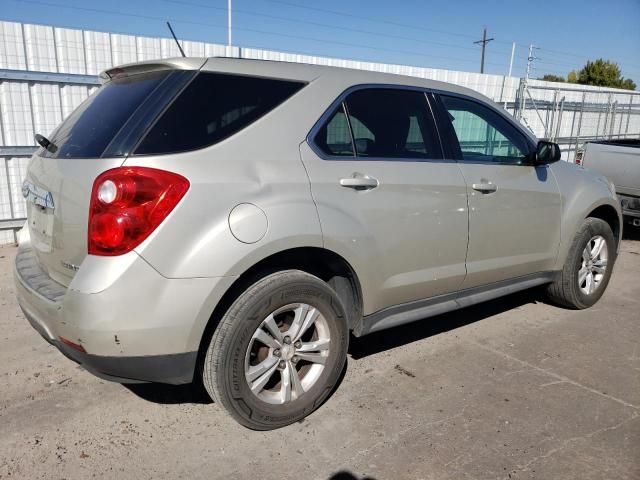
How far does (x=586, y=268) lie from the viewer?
4555 millimetres

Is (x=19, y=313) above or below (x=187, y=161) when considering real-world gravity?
below

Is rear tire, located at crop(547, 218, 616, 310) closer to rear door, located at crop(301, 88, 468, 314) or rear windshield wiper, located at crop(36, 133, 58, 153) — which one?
rear door, located at crop(301, 88, 468, 314)

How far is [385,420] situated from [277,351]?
2.43 feet

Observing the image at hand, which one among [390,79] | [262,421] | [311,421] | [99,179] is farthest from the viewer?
[390,79]

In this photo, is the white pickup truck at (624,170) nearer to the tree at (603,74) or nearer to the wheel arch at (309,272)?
the wheel arch at (309,272)

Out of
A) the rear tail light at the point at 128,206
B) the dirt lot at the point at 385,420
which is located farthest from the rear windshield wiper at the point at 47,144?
the dirt lot at the point at 385,420

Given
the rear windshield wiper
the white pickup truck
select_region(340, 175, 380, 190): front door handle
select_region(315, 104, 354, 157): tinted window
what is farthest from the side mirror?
the white pickup truck

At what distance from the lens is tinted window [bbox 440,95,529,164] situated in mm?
3545

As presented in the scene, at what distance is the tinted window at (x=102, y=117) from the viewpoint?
245 centimetres

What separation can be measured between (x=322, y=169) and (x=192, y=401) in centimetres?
155

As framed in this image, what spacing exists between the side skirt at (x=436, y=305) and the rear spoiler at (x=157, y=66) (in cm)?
166

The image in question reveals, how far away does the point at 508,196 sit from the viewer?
3594 mm

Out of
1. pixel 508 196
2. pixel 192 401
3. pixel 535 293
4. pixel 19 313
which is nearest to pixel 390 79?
pixel 508 196

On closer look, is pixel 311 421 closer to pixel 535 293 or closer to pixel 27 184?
pixel 27 184
